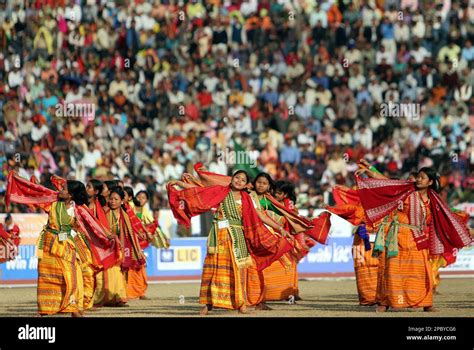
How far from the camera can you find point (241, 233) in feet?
54.9

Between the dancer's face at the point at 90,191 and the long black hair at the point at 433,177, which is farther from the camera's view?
the dancer's face at the point at 90,191

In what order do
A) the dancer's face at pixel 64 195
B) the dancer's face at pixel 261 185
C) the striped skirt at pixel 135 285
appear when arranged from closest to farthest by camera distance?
the dancer's face at pixel 64 195
the dancer's face at pixel 261 185
the striped skirt at pixel 135 285

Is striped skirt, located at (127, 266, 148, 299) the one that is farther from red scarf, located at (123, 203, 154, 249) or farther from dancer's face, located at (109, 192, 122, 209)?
dancer's face, located at (109, 192, 122, 209)

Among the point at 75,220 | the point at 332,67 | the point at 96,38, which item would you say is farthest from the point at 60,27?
the point at 75,220

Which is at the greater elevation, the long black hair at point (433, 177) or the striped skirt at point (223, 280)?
the long black hair at point (433, 177)

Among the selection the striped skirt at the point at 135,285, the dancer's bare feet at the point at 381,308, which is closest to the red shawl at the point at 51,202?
the striped skirt at the point at 135,285

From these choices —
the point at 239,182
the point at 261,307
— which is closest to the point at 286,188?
the point at 261,307

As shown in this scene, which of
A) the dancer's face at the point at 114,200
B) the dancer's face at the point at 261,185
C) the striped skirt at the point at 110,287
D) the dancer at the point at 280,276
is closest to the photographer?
the dancer's face at the point at 261,185

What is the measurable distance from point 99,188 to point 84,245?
3.42 feet

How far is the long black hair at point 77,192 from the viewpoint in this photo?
1620 centimetres

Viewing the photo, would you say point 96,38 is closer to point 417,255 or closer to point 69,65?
point 69,65

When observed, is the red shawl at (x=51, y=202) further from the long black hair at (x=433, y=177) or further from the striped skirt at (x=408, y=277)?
the long black hair at (x=433, y=177)

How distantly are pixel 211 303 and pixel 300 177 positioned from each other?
12594mm

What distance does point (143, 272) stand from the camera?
21.0m
